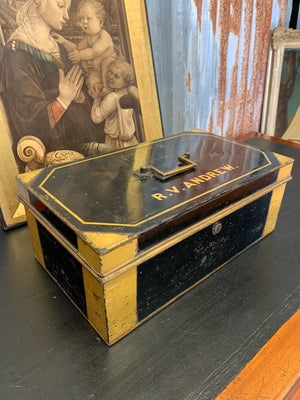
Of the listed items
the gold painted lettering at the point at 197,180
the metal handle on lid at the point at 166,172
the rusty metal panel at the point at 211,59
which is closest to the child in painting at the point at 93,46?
the rusty metal panel at the point at 211,59

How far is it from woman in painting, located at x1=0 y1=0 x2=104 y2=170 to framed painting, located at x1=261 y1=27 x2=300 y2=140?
132cm

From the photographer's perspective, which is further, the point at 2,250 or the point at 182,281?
the point at 2,250

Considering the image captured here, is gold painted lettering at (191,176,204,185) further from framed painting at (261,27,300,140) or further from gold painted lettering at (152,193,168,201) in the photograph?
framed painting at (261,27,300,140)

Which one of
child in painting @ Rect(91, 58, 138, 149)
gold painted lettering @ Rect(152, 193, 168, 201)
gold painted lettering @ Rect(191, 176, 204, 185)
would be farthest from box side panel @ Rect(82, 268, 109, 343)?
child in painting @ Rect(91, 58, 138, 149)

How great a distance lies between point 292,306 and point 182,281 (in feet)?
0.99

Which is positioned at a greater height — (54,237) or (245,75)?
(245,75)

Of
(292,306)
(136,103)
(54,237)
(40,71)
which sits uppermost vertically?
(40,71)

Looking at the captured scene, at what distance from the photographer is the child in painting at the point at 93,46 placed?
3.69 ft

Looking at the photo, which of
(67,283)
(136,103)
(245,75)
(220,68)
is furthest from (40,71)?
(245,75)

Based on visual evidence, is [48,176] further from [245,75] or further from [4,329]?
[245,75]

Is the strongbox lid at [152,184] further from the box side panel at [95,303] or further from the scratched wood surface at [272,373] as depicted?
the scratched wood surface at [272,373]

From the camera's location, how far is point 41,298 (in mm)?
865

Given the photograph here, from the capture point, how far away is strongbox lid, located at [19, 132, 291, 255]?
0.71 metres

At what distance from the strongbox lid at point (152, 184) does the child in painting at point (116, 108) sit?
22 cm
